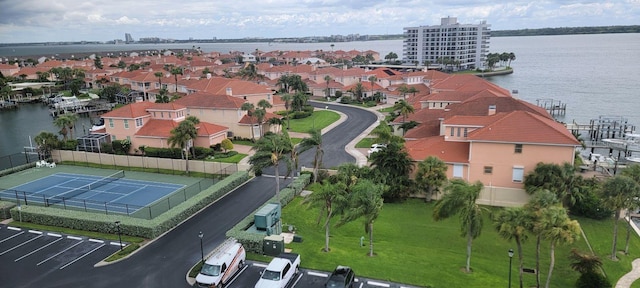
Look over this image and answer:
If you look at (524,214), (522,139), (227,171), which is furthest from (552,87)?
(524,214)

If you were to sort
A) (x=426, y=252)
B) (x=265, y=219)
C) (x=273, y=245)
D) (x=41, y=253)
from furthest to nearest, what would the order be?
1. (x=265, y=219)
2. (x=41, y=253)
3. (x=273, y=245)
4. (x=426, y=252)

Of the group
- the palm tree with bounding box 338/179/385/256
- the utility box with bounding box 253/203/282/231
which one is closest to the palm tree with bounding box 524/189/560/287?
the palm tree with bounding box 338/179/385/256

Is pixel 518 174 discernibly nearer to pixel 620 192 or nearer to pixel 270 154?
pixel 620 192

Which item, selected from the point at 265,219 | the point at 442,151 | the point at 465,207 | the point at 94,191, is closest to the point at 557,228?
the point at 465,207

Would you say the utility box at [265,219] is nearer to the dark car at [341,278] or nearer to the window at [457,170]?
the dark car at [341,278]

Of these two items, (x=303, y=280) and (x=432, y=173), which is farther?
(x=432, y=173)

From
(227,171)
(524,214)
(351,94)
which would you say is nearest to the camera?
(524,214)

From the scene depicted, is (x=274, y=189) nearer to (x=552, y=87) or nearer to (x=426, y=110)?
(x=426, y=110)
